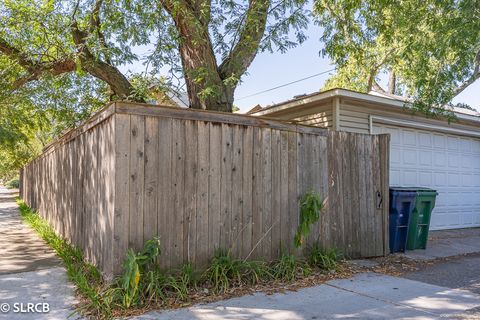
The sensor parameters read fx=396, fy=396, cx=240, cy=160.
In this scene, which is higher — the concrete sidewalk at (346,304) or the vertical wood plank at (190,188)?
the vertical wood plank at (190,188)

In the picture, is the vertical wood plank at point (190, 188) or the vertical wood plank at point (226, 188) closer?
the vertical wood plank at point (190, 188)

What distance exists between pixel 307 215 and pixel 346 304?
55.2 inches

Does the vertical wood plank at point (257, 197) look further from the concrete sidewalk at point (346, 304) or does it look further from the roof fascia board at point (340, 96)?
the roof fascia board at point (340, 96)

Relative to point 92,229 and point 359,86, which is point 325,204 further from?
point 359,86

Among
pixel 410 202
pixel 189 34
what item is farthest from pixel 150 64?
pixel 410 202

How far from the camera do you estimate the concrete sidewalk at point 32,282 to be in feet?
13.2

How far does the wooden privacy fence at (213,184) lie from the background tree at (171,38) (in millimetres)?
1231

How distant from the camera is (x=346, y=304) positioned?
13.8 feet

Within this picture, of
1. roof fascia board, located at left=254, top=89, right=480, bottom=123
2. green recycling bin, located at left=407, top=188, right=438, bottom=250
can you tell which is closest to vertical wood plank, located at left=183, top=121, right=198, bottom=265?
roof fascia board, located at left=254, top=89, right=480, bottom=123

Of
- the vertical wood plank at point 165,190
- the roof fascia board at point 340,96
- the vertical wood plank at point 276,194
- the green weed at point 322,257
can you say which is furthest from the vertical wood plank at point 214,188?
the roof fascia board at point 340,96

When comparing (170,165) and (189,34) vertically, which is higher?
(189,34)

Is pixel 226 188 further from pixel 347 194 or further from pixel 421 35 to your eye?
pixel 421 35

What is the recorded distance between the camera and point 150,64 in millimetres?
6684

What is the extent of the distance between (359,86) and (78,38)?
598 inches
